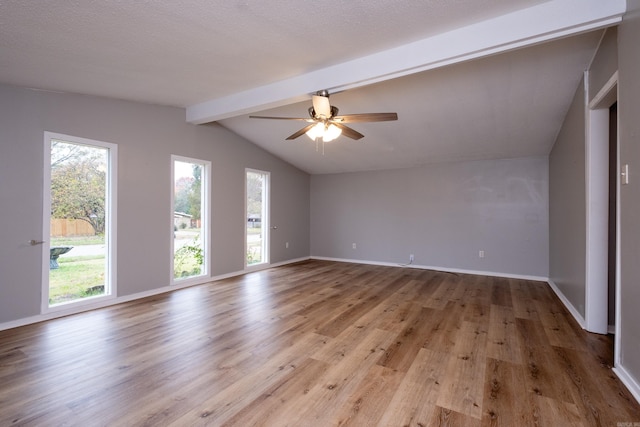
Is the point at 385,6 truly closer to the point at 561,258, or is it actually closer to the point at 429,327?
the point at 429,327

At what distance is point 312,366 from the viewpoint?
2.20 metres

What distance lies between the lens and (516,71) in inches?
117

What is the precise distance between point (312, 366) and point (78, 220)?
3.25 m

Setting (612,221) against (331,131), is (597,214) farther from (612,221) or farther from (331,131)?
(331,131)

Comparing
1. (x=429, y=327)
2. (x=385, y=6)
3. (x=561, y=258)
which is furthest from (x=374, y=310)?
(x=385, y=6)

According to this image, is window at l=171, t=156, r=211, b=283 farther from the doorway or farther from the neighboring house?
the doorway

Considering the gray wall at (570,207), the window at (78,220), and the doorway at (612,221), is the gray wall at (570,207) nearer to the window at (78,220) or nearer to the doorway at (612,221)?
the doorway at (612,221)

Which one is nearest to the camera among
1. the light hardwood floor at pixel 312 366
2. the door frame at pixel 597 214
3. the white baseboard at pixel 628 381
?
the light hardwood floor at pixel 312 366

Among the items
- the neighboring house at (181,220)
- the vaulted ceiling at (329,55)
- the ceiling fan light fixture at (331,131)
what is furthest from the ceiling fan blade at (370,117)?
the neighboring house at (181,220)

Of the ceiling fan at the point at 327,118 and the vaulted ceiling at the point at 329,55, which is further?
the ceiling fan at the point at 327,118

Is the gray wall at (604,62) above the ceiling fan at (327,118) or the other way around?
above

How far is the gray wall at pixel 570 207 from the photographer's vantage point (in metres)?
2.98

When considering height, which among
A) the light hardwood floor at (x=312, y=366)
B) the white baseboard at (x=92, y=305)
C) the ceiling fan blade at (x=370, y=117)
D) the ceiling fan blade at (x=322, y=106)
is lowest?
the light hardwood floor at (x=312, y=366)

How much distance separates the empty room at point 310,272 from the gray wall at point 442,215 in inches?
1.8
